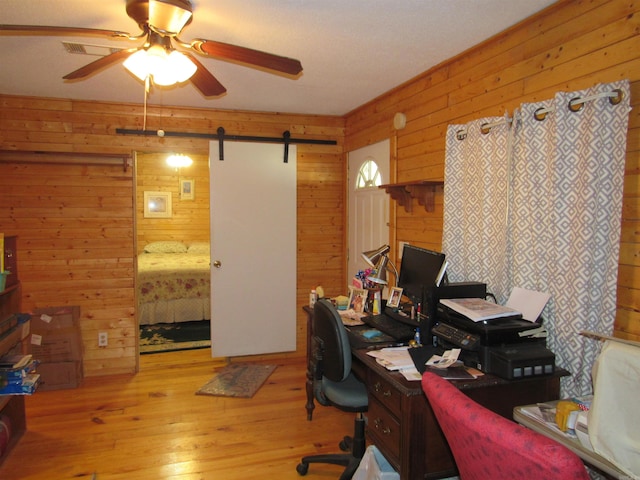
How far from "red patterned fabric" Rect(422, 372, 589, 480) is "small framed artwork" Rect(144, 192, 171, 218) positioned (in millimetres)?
6228

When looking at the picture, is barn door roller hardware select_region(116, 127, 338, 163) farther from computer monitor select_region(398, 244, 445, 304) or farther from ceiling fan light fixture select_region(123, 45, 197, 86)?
ceiling fan light fixture select_region(123, 45, 197, 86)

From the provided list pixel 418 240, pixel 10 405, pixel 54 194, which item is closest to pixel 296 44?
pixel 418 240

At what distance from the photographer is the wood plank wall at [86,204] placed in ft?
12.0

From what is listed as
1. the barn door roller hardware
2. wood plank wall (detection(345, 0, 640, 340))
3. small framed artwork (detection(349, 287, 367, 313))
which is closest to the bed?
the barn door roller hardware

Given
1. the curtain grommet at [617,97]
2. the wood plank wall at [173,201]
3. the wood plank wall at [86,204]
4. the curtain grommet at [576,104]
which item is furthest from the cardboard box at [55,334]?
the curtain grommet at [617,97]

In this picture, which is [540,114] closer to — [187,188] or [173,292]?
[173,292]

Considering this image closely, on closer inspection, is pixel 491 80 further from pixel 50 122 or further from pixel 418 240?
pixel 50 122

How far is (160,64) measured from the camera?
6.10 ft

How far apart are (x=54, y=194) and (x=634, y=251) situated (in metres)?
4.01

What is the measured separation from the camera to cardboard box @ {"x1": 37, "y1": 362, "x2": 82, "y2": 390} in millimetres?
3553

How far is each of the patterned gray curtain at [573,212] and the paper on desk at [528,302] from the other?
0.04 meters

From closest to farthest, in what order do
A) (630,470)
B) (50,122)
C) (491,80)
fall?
1. (630,470)
2. (491,80)
3. (50,122)

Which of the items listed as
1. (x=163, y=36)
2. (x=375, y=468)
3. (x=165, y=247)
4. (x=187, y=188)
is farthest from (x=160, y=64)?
(x=187, y=188)

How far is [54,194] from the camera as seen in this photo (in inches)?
146
